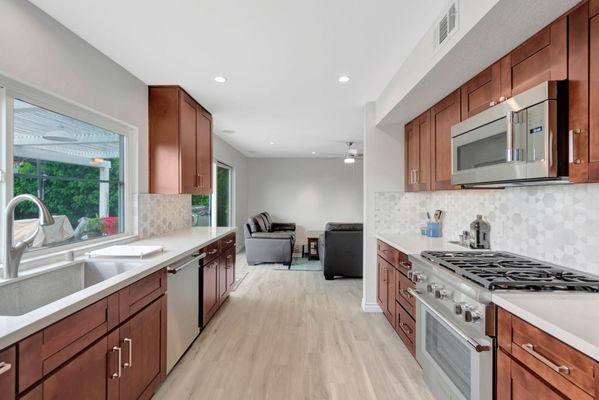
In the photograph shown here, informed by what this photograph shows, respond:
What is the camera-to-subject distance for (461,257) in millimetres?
2018

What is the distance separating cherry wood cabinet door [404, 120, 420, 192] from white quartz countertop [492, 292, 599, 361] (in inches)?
78.1

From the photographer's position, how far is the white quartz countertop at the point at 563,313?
913 mm

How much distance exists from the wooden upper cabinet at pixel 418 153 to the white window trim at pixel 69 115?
272 centimetres

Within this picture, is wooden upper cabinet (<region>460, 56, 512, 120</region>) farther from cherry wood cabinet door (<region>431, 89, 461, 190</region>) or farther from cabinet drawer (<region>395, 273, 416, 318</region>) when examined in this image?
cabinet drawer (<region>395, 273, 416, 318</region>)

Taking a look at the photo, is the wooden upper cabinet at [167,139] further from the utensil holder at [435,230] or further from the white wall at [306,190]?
the white wall at [306,190]

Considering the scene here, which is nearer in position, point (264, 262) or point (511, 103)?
point (511, 103)

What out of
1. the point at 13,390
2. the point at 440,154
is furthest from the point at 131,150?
the point at 440,154

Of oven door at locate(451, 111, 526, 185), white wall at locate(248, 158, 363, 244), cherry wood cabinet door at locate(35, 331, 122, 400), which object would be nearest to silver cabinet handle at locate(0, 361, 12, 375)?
cherry wood cabinet door at locate(35, 331, 122, 400)

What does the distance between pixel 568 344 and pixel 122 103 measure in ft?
10.3

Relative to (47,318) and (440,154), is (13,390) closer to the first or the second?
(47,318)

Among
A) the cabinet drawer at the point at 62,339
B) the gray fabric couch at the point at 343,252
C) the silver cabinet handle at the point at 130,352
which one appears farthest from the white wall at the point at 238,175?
the cabinet drawer at the point at 62,339

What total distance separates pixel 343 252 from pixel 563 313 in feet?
12.5

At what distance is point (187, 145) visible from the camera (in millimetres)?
3188

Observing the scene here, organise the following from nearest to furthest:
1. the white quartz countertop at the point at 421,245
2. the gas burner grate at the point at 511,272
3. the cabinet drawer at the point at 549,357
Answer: the cabinet drawer at the point at 549,357 < the gas burner grate at the point at 511,272 < the white quartz countertop at the point at 421,245
